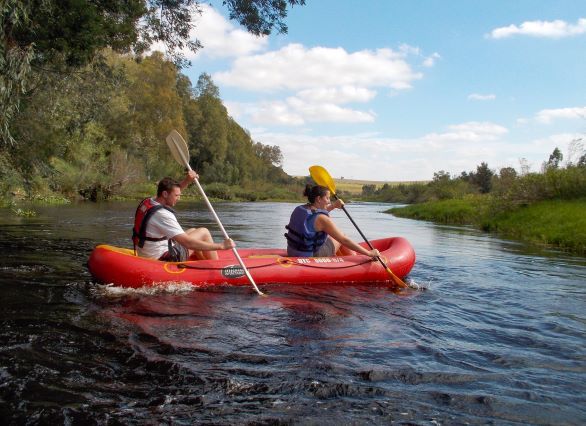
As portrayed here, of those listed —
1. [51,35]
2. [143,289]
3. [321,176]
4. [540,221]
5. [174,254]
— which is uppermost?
[51,35]

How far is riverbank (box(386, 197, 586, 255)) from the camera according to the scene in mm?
11494

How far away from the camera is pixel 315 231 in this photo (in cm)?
655

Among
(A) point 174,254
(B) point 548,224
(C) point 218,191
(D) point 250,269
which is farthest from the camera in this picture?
(C) point 218,191

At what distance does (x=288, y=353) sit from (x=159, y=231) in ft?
8.64

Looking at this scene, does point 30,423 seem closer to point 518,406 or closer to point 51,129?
point 518,406

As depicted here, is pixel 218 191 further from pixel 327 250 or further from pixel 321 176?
pixel 327 250

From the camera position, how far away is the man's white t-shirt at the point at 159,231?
5551 mm

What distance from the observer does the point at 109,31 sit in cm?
725

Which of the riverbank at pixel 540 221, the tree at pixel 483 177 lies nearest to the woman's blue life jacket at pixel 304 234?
the riverbank at pixel 540 221

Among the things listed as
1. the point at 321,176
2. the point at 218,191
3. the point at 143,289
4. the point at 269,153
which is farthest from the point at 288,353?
the point at 269,153

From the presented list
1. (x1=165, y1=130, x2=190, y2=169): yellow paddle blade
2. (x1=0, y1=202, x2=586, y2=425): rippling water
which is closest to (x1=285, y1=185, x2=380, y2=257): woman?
(x1=0, y1=202, x2=586, y2=425): rippling water

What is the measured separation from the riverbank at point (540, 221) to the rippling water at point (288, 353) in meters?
5.54

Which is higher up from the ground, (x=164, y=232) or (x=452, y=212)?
(x=452, y=212)

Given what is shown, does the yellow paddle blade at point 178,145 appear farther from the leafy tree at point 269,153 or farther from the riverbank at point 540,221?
the leafy tree at point 269,153
